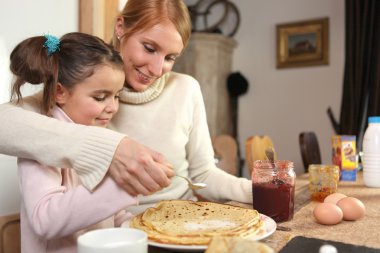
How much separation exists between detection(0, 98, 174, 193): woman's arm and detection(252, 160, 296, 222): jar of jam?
0.34m

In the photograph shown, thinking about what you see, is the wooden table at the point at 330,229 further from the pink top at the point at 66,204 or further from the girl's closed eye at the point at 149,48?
the girl's closed eye at the point at 149,48

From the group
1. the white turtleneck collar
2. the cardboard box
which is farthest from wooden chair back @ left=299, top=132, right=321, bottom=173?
the white turtleneck collar

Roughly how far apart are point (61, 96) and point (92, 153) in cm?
34

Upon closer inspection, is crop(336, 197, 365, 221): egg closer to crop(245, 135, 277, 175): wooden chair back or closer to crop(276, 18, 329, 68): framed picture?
crop(245, 135, 277, 175): wooden chair back

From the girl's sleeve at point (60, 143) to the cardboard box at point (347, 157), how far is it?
50.9 inches

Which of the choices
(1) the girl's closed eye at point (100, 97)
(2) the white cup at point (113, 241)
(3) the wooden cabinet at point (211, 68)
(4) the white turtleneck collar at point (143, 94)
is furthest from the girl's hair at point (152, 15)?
(3) the wooden cabinet at point (211, 68)

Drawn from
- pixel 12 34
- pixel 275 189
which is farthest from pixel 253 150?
pixel 12 34

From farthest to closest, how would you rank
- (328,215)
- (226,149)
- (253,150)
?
(226,149)
(253,150)
(328,215)

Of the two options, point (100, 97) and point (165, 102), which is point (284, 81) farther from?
point (100, 97)

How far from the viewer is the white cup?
0.56m

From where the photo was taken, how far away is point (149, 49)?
53.2 inches

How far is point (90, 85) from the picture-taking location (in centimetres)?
103

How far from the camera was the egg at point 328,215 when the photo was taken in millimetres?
960

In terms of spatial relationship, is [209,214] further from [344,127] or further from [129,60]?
[344,127]
